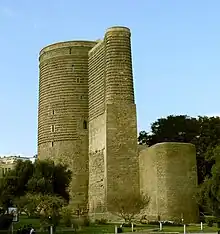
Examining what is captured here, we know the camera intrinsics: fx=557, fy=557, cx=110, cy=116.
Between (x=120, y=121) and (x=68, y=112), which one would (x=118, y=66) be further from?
(x=68, y=112)

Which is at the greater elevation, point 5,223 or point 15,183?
point 15,183

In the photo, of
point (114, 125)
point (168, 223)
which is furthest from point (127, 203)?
point (114, 125)

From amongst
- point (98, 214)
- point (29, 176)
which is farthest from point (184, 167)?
point (29, 176)

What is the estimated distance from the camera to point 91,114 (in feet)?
147

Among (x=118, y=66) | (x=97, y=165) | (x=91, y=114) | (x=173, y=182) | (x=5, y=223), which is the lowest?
(x=5, y=223)

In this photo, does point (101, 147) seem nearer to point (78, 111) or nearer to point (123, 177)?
point (123, 177)

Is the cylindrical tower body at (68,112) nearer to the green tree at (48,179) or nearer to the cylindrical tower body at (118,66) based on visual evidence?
the green tree at (48,179)

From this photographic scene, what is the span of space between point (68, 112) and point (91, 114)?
3032 millimetres

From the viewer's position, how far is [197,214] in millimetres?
37031

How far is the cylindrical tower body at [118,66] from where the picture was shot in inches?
1580

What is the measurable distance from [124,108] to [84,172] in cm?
884

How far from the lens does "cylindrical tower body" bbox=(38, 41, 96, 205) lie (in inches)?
1828

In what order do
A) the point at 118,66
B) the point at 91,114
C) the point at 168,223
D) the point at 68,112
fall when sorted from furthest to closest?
the point at 68,112 → the point at 91,114 → the point at 118,66 → the point at 168,223

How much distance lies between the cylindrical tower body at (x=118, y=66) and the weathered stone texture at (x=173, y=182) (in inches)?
203
